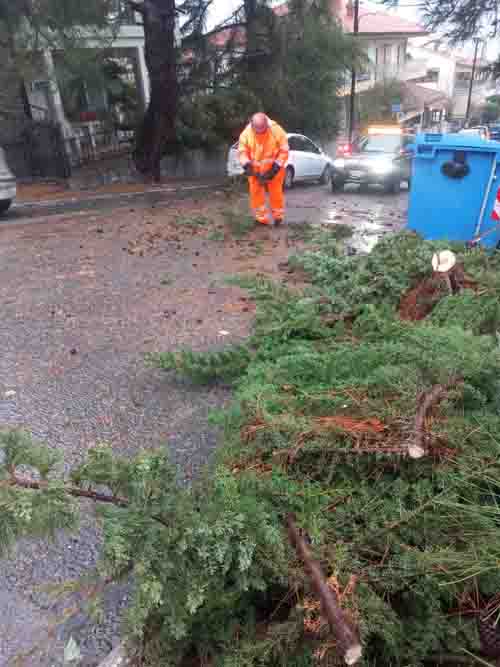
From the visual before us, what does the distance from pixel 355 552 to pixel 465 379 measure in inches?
45.2

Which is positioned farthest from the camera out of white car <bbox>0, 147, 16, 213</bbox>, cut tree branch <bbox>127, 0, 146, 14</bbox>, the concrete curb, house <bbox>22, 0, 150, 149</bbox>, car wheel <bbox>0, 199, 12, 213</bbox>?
house <bbox>22, 0, 150, 149</bbox>

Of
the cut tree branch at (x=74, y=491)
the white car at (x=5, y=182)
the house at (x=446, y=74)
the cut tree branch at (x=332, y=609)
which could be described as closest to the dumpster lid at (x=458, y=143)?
the cut tree branch at (x=332, y=609)

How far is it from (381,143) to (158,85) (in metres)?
6.63

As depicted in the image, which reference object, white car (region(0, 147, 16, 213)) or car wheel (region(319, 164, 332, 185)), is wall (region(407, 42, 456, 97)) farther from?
white car (region(0, 147, 16, 213))

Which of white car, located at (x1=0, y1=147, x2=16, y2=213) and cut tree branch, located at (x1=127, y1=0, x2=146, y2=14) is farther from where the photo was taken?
cut tree branch, located at (x1=127, y1=0, x2=146, y2=14)

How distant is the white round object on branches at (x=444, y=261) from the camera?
13.7ft

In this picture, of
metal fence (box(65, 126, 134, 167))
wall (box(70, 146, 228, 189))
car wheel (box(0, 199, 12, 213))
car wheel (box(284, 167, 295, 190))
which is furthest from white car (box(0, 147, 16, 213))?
car wheel (box(284, 167, 295, 190))

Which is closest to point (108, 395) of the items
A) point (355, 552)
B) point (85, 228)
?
point (355, 552)

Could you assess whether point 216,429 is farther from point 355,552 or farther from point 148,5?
point 148,5

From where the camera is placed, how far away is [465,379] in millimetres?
2588

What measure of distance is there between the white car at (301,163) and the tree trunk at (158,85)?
2.13m

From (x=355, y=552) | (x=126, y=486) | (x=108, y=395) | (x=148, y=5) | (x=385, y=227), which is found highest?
(x=148, y=5)

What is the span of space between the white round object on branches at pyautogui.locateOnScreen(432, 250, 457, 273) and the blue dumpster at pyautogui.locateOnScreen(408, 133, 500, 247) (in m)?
1.92

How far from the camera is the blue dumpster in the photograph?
6.15 m
